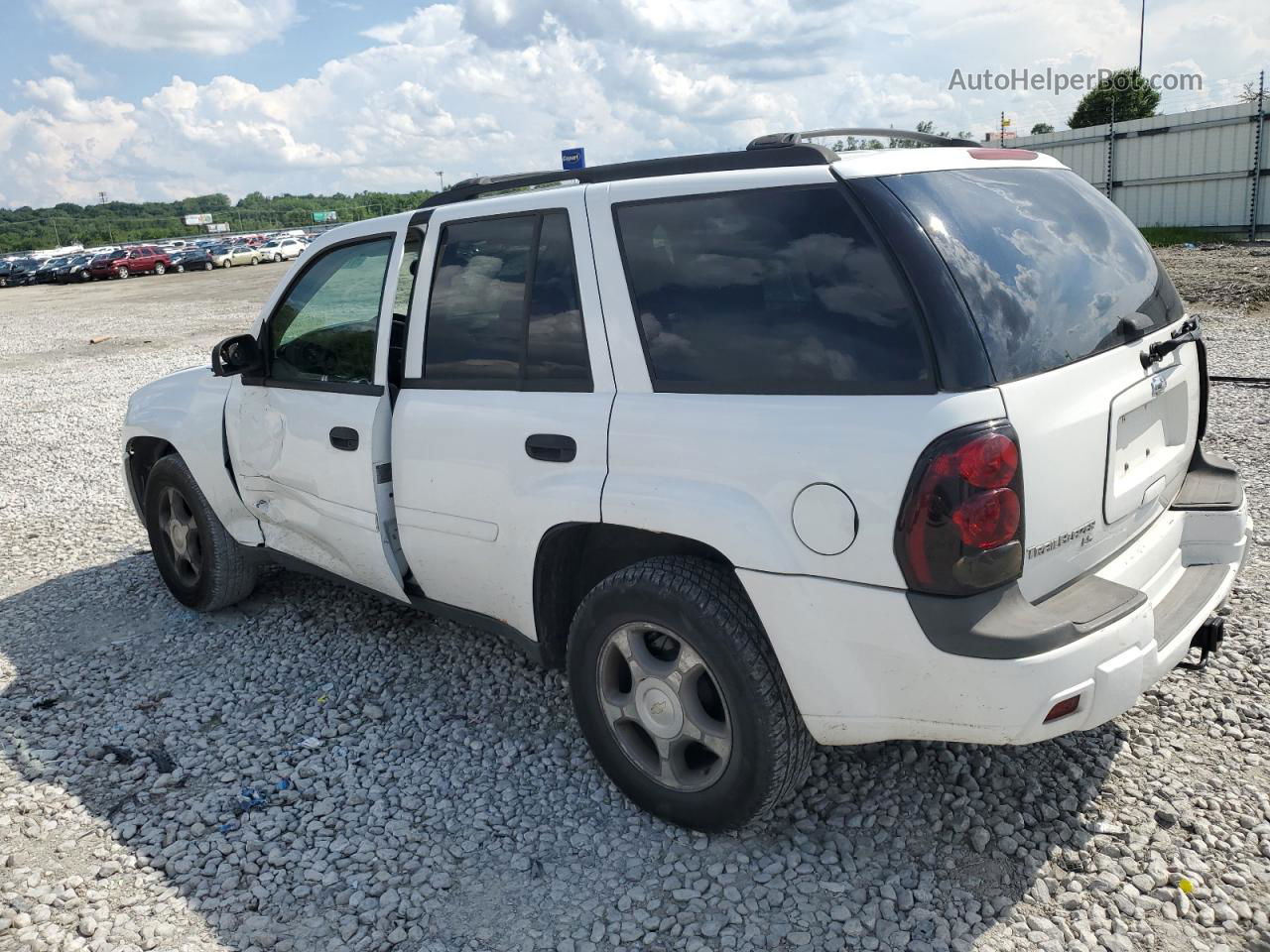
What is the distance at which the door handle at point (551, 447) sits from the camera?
3.07 metres

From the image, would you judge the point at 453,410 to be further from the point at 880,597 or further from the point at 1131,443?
the point at 1131,443

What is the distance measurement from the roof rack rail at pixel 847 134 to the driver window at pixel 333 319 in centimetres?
162

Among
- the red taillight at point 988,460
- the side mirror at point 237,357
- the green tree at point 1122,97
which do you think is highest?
the green tree at point 1122,97

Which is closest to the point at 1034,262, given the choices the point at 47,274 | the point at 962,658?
the point at 962,658

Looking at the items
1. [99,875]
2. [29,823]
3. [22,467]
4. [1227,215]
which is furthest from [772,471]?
[1227,215]

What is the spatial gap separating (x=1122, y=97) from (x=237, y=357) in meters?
36.7

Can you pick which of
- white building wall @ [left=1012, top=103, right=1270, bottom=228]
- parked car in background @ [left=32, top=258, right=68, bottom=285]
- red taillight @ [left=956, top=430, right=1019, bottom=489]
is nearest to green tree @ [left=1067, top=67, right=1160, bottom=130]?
white building wall @ [left=1012, top=103, right=1270, bottom=228]

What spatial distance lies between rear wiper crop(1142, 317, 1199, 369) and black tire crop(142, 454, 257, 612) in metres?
3.91

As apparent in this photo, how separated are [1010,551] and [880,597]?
0.33 meters

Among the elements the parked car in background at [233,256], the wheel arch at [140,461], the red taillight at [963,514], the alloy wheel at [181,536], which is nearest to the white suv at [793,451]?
the red taillight at [963,514]

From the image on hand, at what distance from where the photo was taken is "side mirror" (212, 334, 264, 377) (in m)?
4.29

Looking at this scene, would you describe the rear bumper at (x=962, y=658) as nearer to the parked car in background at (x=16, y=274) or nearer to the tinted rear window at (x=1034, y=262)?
the tinted rear window at (x=1034, y=262)

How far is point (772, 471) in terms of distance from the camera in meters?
2.58

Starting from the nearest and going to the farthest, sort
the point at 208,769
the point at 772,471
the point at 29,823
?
the point at 772,471 → the point at 29,823 → the point at 208,769
